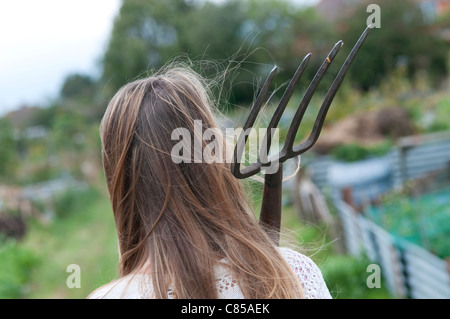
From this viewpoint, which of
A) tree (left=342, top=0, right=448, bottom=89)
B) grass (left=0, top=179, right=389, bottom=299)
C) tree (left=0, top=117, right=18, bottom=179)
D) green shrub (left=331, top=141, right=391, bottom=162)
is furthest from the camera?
tree (left=342, top=0, right=448, bottom=89)

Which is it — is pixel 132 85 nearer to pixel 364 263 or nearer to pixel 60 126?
pixel 364 263

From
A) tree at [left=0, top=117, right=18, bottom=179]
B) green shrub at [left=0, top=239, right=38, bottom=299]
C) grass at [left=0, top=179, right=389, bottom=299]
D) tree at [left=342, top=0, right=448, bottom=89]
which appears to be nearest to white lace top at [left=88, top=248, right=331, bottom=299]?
grass at [left=0, top=179, right=389, bottom=299]

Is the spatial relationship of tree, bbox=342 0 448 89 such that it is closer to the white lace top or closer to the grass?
the grass

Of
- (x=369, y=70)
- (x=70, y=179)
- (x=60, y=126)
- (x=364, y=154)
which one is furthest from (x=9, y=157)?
(x=369, y=70)

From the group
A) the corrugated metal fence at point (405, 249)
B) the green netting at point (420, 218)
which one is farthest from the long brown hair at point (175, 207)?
the green netting at point (420, 218)

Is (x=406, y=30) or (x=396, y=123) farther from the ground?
(x=406, y=30)

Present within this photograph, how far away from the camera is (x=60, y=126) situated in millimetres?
18344

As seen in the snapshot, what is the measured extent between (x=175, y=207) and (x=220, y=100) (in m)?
0.62

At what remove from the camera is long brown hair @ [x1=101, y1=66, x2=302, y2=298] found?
3.70 ft

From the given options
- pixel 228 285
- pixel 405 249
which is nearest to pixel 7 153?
pixel 405 249

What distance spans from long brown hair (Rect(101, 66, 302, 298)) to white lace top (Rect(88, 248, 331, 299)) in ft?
0.06

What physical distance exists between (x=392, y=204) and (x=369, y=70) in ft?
53.5

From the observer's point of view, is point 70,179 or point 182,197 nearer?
point 182,197
